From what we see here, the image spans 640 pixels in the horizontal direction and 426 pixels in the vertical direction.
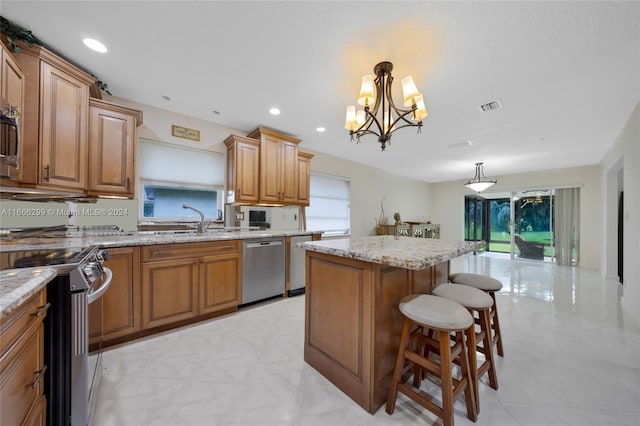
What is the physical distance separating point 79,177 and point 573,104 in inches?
196

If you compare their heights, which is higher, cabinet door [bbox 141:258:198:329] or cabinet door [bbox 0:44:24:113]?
cabinet door [bbox 0:44:24:113]

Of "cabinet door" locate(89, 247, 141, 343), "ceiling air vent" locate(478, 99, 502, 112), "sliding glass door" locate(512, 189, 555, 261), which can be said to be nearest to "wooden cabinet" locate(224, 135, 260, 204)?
"cabinet door" locate(89, 247, 141, 343)

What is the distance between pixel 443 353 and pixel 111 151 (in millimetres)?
3141

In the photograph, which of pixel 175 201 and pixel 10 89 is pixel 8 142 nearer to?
pixel 10 89

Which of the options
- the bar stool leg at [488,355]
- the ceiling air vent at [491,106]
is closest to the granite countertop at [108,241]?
the bar stool leg at [488,355]

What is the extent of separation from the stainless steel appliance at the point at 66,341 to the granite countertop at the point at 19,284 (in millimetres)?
94

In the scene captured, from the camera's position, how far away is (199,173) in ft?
10.3

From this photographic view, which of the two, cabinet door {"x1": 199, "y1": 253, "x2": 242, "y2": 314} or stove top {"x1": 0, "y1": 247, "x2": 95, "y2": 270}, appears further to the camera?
cabinet door {"x1": 199, "y1": 253, "x2": 242, "y2": 314}

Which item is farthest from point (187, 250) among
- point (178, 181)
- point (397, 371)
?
point (397, 371)

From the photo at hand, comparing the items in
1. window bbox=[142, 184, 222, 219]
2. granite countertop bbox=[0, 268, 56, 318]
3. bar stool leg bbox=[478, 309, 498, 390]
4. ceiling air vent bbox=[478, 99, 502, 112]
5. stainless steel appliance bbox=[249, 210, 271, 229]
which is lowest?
bar stool leg bbox=[478, 309, 498, 390]

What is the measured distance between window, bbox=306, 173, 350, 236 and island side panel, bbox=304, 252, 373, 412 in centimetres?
283

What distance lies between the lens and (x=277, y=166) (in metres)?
3.46

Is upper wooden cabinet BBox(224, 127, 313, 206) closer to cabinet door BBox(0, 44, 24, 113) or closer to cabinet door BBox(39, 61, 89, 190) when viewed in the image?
cabinet door BBox(39, 61, 89, 190)

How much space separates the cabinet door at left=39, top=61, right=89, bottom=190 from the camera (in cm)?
179
